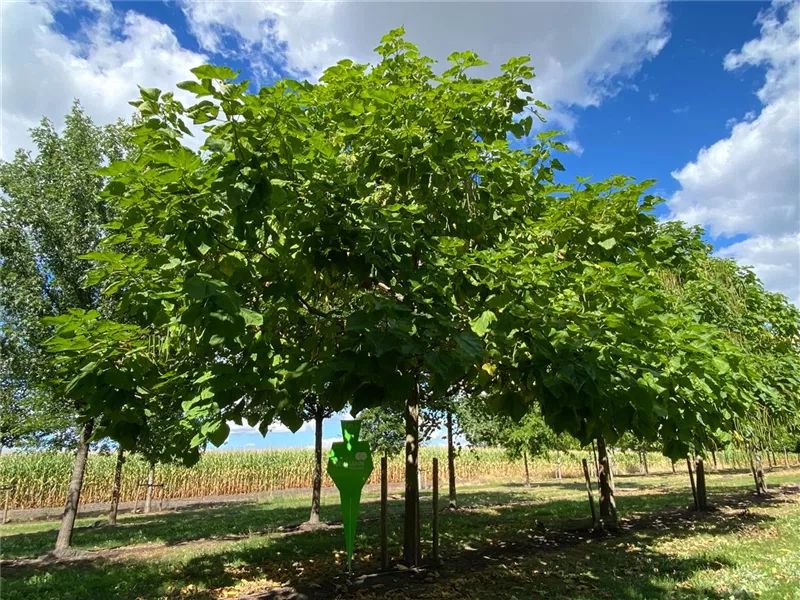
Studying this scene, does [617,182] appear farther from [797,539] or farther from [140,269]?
[797,539]

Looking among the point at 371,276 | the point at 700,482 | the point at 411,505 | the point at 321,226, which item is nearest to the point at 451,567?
the point at 411,505

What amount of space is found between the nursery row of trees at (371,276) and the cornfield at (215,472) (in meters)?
13.8

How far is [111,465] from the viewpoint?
28.5 metres

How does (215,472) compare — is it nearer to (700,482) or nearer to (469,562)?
(700,482)

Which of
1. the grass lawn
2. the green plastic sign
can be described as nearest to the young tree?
the grass lawn

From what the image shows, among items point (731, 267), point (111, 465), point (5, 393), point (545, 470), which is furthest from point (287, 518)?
point (545, 470)

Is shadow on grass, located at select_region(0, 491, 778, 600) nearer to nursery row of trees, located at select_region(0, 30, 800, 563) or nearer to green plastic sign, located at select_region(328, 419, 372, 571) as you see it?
green plastic sign, located at select_region(328, 419, 372, 571)

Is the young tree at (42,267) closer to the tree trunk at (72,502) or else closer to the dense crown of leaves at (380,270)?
the tree trunk at (72,502)

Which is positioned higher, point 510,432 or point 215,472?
point 510,432

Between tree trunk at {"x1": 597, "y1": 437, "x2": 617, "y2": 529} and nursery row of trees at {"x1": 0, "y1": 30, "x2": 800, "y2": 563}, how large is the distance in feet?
16.4

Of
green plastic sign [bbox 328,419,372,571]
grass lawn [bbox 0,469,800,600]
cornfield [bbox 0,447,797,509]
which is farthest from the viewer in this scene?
cornfield [bbox 0,447,797,509]

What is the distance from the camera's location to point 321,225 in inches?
147

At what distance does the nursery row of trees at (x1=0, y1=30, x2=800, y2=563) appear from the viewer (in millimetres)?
3396

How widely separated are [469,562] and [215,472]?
28597 mm
